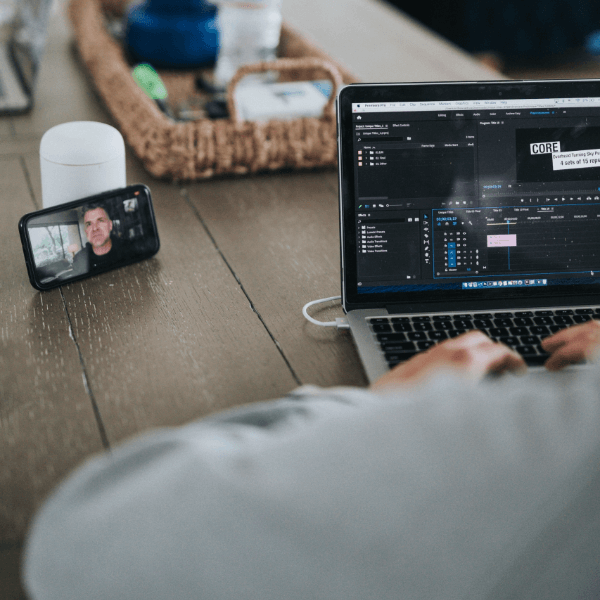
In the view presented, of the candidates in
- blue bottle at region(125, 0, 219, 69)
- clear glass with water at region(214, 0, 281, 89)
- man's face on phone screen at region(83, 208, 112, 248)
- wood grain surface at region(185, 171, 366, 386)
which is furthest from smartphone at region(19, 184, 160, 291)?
blue bottle at region(125, 0, 219, 69)

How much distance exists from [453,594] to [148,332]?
1.53ft

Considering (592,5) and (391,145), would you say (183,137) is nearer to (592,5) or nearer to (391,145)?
(391,145)

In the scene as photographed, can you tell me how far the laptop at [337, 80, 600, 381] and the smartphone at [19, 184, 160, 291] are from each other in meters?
0.29

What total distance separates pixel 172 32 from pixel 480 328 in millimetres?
1068

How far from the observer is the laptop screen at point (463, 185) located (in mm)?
789

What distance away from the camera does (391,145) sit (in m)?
0.79

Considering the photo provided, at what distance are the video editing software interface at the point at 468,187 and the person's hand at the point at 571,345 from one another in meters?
0.12

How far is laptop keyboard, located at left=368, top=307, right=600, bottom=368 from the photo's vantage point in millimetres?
721

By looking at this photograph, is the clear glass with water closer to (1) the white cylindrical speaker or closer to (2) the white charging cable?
(1) the white cylindrical speaker

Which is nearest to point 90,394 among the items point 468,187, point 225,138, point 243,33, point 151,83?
point 468,187

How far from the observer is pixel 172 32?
151cm

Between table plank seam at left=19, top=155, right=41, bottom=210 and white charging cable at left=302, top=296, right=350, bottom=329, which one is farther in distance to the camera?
table plank seam at left=19, top=155, right=41, bottom=210

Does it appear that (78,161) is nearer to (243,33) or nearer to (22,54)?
(243,33)

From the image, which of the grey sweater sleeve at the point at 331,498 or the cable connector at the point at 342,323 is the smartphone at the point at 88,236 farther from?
the grey sweater sleeve at the point at 331,498
